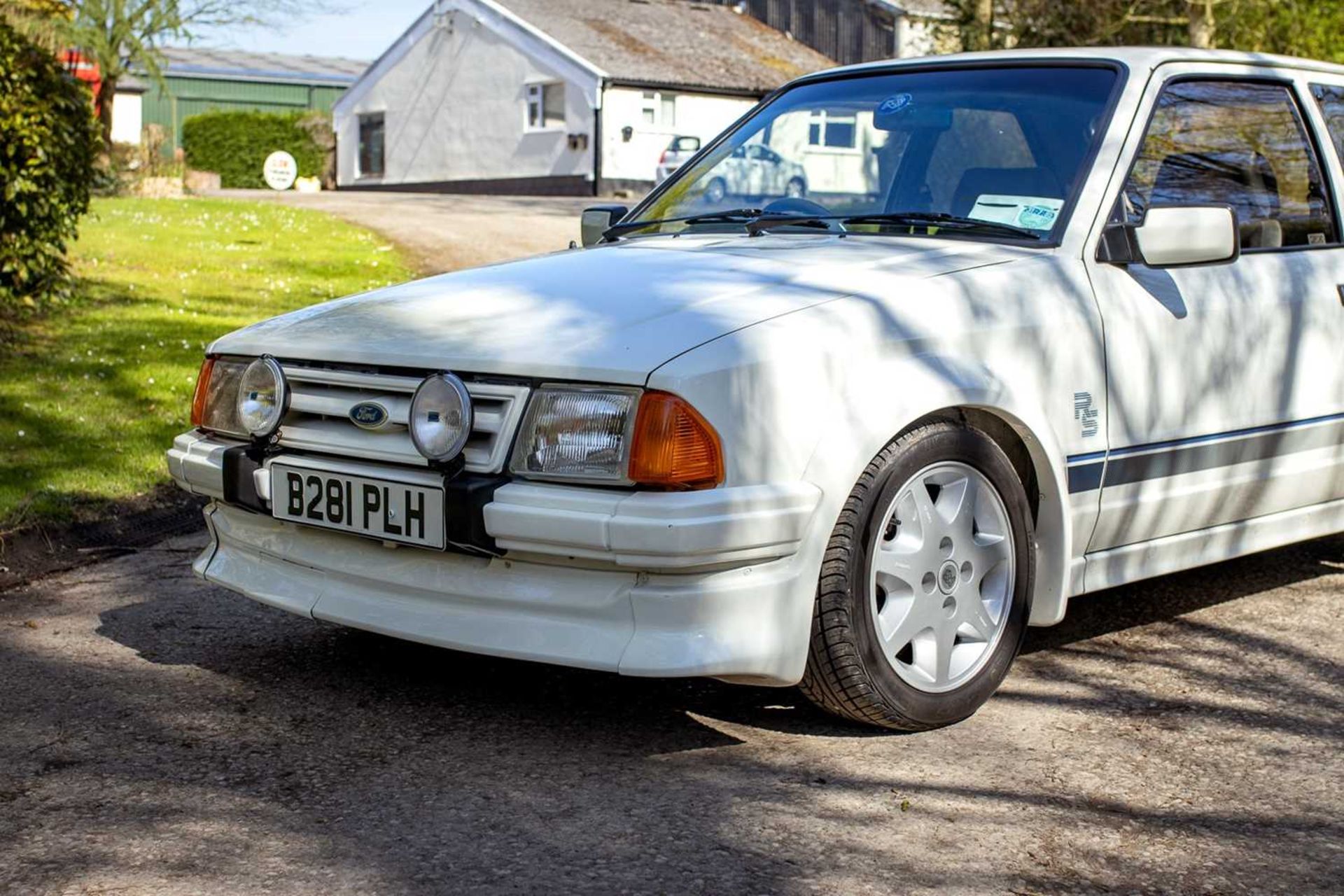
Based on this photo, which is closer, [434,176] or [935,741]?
[935,741]

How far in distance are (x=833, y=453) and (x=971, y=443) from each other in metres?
0.49

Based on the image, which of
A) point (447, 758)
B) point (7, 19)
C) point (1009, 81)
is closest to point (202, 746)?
point (447, 758)

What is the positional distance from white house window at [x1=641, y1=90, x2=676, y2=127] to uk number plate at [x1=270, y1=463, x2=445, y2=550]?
3444cm

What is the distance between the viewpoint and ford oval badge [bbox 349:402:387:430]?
11.8 feet

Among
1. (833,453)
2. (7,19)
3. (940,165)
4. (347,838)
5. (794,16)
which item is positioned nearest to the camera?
(347,838)

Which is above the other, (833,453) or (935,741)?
(833,453)

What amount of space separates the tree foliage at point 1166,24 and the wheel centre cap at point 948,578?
1603 cm

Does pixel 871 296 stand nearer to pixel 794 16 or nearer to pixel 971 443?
pixel 971 443

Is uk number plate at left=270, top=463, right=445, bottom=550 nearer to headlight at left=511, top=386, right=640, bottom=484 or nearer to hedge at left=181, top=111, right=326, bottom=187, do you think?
headlight at left=511, top=386, right=640, bottom=484

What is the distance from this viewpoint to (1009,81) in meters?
4.59

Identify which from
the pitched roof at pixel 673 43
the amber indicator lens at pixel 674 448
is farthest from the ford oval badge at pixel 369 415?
the pitched roof at pixel 673 43

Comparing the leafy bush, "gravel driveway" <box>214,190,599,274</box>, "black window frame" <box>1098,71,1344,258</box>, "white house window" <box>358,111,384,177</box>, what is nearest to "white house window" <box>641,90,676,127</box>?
"gravel driveway" <box>214,190,599,274</box>

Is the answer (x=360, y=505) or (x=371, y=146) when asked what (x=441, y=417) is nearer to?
(x=360, y=505)

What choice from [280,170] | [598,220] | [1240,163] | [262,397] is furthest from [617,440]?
[280,170]
